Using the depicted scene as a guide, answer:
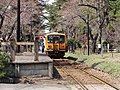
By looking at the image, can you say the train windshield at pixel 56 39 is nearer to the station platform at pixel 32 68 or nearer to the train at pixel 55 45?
the train at pixel 55 45

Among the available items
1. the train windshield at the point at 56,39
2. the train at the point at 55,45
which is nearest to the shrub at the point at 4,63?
the train at the point at 55,45

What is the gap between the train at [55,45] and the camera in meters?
38.1

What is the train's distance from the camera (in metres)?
38.1

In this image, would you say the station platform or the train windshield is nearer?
the station platform

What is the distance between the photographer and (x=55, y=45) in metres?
38.4

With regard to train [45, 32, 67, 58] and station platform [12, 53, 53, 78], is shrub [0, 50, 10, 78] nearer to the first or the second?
station platform [12, 53, 53, 78]

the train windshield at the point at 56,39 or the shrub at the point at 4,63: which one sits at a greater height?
the train windshield at the point at 56,39

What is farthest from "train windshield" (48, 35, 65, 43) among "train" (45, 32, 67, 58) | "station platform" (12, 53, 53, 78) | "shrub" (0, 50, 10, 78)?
"shrub" (0, 50, 10, 78)

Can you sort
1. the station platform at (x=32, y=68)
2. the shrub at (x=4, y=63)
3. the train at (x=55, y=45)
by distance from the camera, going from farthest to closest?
1. the train at (x=55, y=45)
2. the station platform at (x=32, y=68)
3. the shrub at (x=4, y=63)

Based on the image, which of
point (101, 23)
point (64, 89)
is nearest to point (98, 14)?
point (101, 23)

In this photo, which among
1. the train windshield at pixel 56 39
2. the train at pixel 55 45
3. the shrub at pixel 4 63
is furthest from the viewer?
the train windshield at pixel 56 39

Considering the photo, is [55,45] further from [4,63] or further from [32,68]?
[4,63]

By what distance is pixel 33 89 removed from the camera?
13.4 meters

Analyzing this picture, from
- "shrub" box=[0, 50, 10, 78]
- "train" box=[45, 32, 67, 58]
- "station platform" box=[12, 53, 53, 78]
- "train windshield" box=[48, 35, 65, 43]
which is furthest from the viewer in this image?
"train windshield" box=[48, 35, 65, 43]
